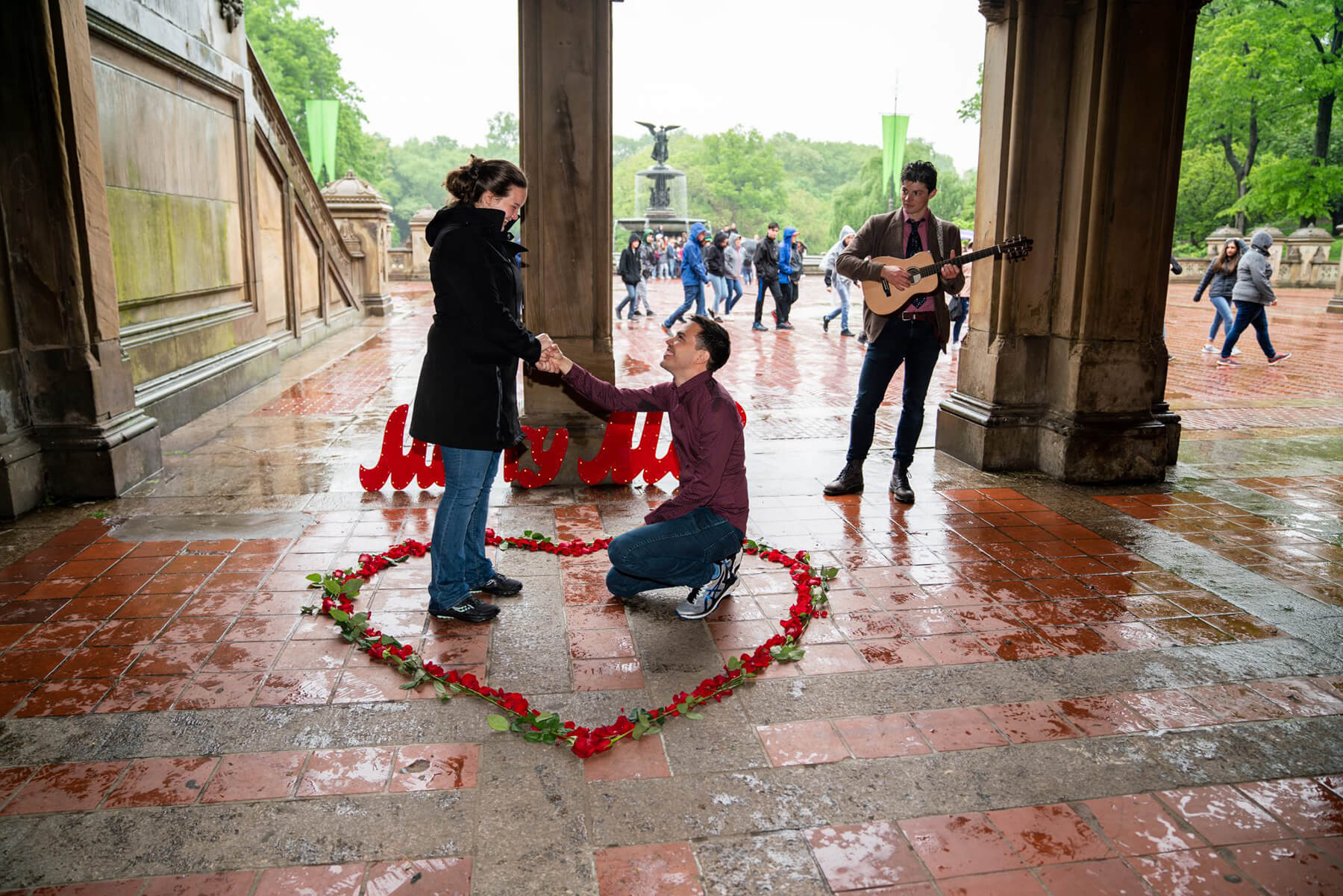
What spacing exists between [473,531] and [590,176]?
281 cm

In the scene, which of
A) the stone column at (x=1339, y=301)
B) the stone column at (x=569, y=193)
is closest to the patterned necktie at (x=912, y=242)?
the stone column at (x=569, y=193)

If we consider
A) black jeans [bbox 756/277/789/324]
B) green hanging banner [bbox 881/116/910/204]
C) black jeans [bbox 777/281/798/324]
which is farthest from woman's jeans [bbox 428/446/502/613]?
green hanging banner [bbox 881/116/910/204]

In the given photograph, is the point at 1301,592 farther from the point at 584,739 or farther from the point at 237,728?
the point at 237,728

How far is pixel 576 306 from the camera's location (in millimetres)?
6410

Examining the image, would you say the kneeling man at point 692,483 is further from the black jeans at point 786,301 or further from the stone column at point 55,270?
the black jeans at point 786,301

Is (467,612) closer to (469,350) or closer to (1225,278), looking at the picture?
(469,350)

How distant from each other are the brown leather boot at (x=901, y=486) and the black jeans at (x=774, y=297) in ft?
32.5

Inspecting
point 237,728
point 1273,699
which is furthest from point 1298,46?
point 237,728

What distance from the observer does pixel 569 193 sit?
6238mm

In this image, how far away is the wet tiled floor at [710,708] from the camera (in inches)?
105

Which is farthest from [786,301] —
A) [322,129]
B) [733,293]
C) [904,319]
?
[322,129]

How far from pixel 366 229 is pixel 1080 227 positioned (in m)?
14.9

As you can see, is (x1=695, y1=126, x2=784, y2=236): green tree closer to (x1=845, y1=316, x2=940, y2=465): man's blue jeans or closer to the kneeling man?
(x1=845, y1=316, x2=940, y2=465): man's blue jeans

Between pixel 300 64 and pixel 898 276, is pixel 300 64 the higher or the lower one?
the higher one
